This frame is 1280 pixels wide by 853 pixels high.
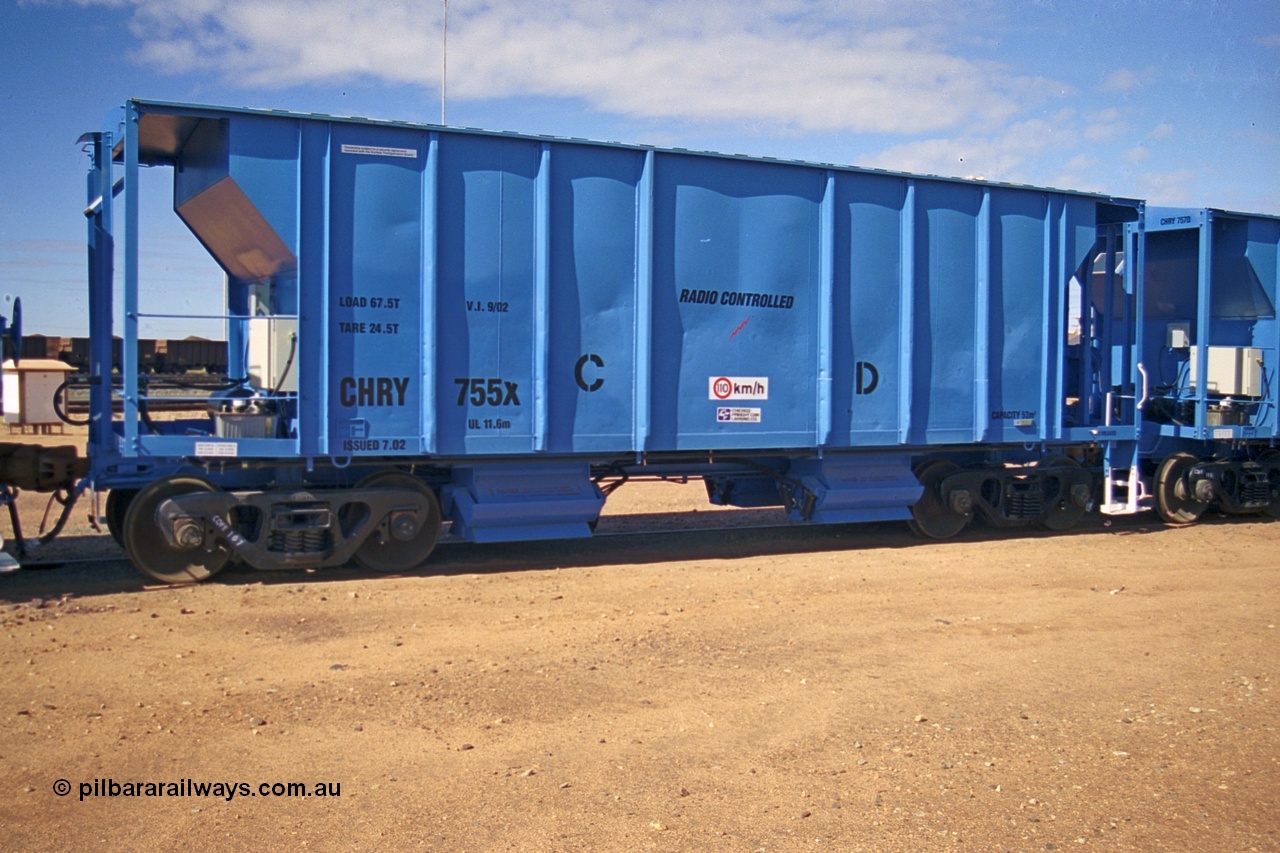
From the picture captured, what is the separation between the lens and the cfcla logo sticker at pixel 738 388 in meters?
10.0

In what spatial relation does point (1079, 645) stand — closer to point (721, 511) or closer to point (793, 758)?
point (793, 758)

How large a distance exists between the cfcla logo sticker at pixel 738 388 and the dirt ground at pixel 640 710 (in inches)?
71.8

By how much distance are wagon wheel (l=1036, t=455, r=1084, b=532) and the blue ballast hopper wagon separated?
0.24 ft

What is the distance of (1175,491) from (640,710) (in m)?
9.72

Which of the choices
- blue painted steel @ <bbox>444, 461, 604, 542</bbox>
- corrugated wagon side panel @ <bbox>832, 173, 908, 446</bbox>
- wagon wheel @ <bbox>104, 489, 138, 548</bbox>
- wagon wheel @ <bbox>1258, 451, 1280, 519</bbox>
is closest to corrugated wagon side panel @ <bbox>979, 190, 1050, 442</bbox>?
corrugated wagon side panel @ <bbox>832, 173, 908, 446</bbox>

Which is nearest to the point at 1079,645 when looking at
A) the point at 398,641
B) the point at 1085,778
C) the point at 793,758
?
the point at 1085,778

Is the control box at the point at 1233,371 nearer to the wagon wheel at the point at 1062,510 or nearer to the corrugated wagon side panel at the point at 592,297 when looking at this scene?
the wagon wheel at the point at 1062,510

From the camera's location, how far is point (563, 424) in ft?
31.0

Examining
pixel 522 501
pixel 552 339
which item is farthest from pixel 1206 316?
pixel 522 501

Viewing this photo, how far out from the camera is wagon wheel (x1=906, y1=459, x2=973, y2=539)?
1142 centimetres

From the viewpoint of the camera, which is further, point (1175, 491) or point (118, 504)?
point (1175, 491)

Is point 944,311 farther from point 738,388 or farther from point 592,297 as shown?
point 592,297

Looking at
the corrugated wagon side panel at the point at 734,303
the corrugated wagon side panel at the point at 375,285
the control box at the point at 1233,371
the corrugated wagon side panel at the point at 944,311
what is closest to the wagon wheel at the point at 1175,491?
the control box at the point at 1233,371

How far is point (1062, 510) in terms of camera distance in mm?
12109
